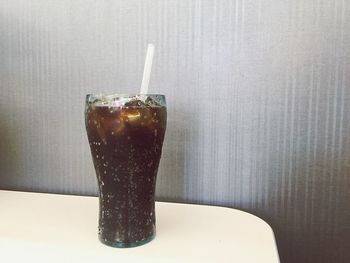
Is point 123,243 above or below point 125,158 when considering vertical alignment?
below

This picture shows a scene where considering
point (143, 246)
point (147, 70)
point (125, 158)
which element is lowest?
point (143, 246)

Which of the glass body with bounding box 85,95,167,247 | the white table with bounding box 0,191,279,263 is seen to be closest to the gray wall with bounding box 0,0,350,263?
the white table with bounding box 0,191,279,263

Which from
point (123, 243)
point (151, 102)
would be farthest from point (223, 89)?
point (123, 243)

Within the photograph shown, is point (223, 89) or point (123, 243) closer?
A: point (123, 243)

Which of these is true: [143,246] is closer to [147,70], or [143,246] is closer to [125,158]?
[125,158]

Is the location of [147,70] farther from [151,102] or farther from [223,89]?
[223,89]

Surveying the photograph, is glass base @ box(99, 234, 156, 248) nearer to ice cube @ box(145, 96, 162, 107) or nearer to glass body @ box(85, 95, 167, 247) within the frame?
glass body @ box(85, 95, 167, 247)

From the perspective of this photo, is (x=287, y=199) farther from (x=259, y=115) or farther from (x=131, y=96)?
(x=131, y=96)
